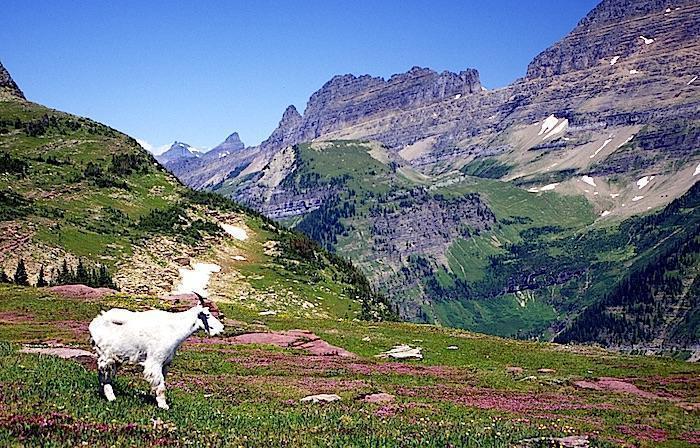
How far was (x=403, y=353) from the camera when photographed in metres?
60.4

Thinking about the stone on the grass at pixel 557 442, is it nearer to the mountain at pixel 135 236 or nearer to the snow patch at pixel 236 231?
the mountain at pixel 135 236

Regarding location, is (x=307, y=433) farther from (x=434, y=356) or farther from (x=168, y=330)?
(x=434, y=356)

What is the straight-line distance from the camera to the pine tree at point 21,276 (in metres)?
92.9

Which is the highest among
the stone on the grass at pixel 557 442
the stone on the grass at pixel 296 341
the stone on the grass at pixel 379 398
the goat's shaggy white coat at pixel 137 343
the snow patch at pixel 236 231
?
the snow patch at pixel 236 231

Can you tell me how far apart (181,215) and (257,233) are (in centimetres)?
1887

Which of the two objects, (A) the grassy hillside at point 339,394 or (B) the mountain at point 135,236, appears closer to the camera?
(A) the grassy hillside at point 339,394

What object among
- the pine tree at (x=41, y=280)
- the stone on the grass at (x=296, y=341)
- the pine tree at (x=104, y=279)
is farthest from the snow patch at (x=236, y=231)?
the stone on the grass at (x=296, y=341)

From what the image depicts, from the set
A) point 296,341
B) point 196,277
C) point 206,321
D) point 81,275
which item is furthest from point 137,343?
point 196,277

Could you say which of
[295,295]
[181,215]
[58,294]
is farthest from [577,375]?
[181,215]

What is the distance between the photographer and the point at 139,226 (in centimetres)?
13212

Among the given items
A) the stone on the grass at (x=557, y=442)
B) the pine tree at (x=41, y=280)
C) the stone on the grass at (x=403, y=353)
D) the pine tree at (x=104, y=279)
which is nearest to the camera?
the stone on the grass at (x=557, y=442)

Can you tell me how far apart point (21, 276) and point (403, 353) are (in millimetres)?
63399

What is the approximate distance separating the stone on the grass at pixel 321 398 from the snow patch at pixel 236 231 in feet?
379

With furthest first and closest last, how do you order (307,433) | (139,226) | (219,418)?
(139,226) → (219,418) → (307,433)
